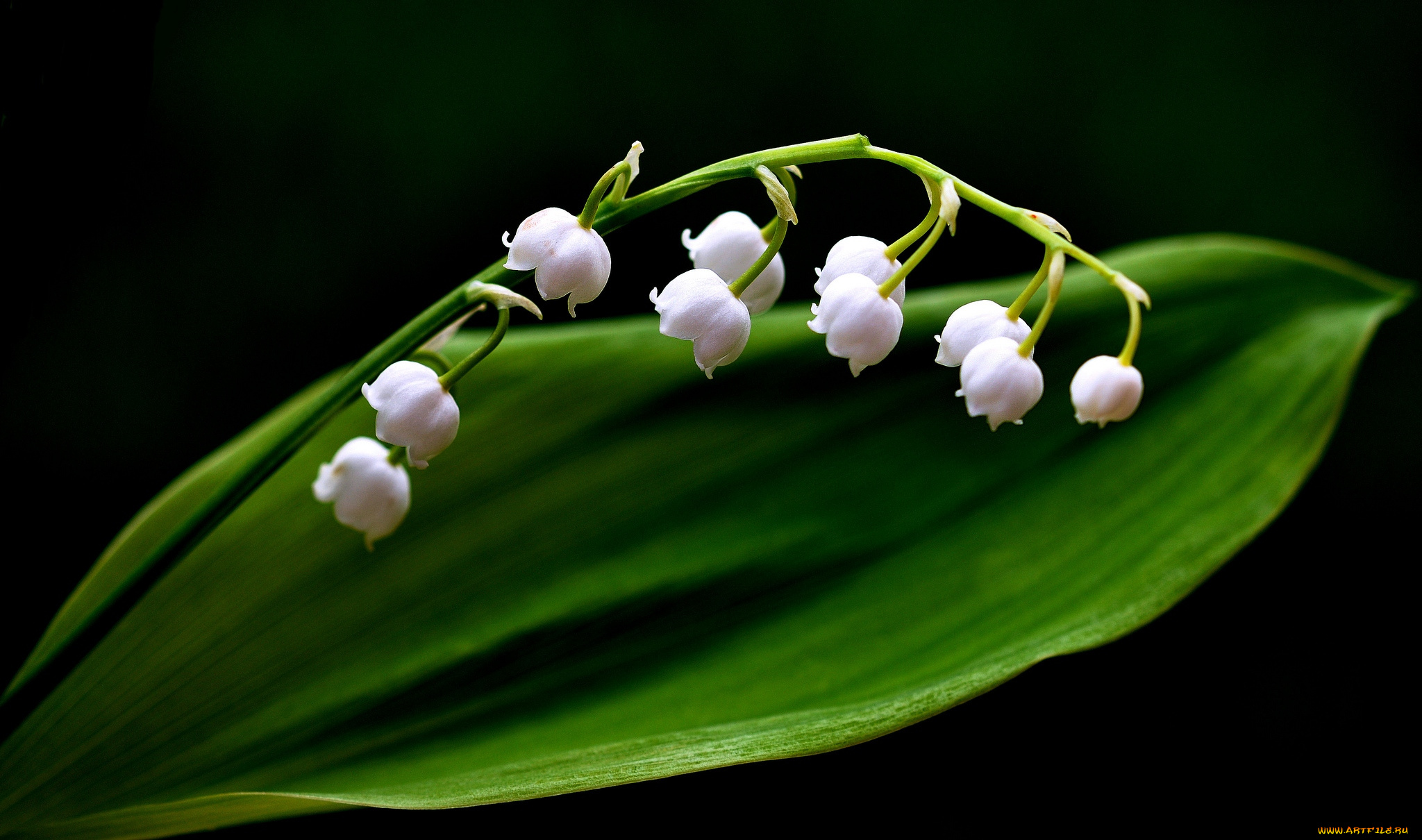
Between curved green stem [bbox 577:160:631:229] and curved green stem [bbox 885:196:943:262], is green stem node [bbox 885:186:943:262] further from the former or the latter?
curved green stem [bbox 577:160:631:229]

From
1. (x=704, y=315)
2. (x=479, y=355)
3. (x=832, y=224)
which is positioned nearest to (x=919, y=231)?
(x=704, y=315)

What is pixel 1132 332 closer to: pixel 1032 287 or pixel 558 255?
pixel 1032 287

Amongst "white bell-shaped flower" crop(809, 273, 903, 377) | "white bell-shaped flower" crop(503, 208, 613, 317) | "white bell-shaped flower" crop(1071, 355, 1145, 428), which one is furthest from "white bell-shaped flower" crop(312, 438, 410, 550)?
"white bell-shaped flower" crop(1071, 355, 1145, 428)

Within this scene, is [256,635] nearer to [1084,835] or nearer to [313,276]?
[313,276]

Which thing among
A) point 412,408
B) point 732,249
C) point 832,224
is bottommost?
point 412,408

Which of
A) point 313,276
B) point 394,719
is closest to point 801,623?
point 394,719

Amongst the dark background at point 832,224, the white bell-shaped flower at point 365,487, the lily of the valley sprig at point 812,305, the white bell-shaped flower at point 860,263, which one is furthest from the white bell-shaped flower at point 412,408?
the dark background at point 832,224
